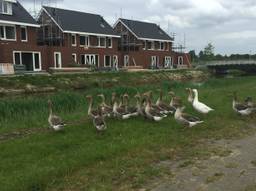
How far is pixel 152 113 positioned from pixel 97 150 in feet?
14.3

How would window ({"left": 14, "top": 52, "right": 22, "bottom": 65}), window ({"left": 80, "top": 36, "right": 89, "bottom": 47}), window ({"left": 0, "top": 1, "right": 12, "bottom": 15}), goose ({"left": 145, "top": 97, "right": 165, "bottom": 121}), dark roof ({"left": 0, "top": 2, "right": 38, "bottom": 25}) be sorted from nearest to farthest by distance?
goose ({"left": 145, "top": 97, "right": 165, "bottom": 121}) → dark roof ({"left": 0, "top": 2, "right": 38, "bottom": 25}) → window ({"left": 0, "top": 1, "right": 12, "bottom": 15}) → window ({"left": 14, "top": 52, "right": 22, "bottom": 65}) → window ({"left": 80, "top": 36, "right": 89, "bottom": 47})

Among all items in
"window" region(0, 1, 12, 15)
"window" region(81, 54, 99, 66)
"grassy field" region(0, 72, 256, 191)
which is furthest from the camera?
"window" region(81, 54, 99, 66)

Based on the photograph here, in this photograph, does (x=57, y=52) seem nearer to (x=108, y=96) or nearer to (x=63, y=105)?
A: (x=108, y=96)

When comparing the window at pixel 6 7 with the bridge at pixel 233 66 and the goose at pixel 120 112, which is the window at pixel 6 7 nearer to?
the goose at pixel 120 112

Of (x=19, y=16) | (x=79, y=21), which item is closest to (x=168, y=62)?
(x=79, y=21)

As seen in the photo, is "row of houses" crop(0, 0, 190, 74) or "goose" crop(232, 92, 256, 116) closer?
"goose" crop(232, 92, 256, 116)

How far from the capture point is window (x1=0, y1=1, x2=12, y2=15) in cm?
4666

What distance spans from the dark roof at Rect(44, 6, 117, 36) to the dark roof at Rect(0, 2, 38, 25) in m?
5.86

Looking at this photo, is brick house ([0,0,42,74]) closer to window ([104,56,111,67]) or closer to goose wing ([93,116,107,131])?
window ([104,56,111,67])

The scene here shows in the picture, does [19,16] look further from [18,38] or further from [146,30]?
[146,30]

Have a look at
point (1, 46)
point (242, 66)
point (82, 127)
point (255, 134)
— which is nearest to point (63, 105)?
point (82, 127)

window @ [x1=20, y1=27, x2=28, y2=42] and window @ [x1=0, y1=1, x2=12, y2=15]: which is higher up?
window @ [x1=0, y1=1, x2=12, y2=15]

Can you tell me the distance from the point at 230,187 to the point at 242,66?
77075 millimetres

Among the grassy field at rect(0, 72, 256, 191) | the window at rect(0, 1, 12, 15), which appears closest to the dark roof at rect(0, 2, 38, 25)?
the window at rect(0, 1, 12, 15)
